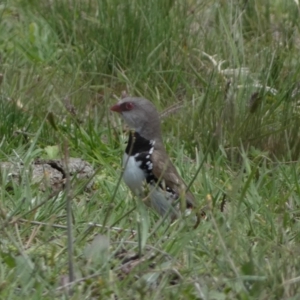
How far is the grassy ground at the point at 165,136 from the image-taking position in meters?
4.03

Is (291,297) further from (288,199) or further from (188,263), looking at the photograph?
(288,199)

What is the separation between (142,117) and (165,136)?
86cm

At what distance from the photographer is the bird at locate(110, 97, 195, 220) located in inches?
206

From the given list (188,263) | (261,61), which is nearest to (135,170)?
(188,263)

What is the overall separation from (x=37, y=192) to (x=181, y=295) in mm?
1577

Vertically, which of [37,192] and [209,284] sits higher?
[209,284]

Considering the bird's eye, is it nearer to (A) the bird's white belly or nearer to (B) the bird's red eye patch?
(B) the bird's red eye patch

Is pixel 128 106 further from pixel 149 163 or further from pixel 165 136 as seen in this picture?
pixel 165 136

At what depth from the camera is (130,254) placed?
167 inches

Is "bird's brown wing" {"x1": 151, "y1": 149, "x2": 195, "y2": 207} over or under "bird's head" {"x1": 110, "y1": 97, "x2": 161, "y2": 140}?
under

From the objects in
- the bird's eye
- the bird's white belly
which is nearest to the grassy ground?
the bird's white belly

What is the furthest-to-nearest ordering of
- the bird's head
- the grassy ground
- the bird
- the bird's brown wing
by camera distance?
Result: the bird's head, the bird's brown wing, the bird, the grassy ground

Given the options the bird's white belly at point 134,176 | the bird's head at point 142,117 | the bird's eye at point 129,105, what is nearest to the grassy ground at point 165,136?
the bird's white belly at point 134,176

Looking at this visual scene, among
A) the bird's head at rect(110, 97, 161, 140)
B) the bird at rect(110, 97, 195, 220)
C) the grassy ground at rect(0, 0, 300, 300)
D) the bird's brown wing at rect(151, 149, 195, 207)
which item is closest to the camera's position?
the grassy ground at rect(0, 0, 300, 300)
